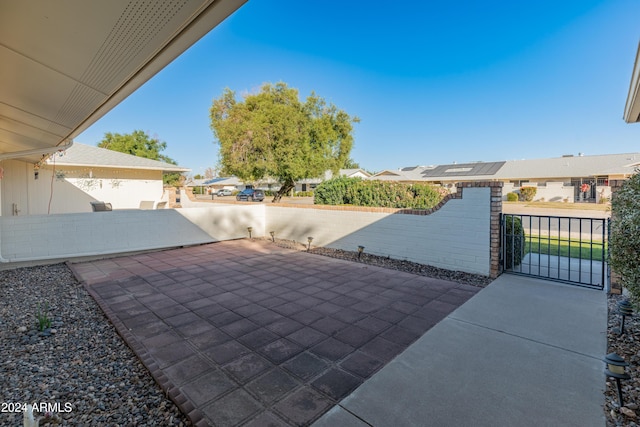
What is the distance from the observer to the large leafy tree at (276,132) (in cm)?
1253

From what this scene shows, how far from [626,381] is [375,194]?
745 cm

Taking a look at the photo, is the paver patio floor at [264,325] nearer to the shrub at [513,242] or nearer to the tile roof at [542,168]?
the shrub at [513,242]

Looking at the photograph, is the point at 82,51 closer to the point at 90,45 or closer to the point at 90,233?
the point at 90,45

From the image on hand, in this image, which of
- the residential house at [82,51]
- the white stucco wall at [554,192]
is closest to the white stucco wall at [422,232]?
the residential house at [82,51]

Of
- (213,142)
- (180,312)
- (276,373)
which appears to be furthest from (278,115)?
(276,373)

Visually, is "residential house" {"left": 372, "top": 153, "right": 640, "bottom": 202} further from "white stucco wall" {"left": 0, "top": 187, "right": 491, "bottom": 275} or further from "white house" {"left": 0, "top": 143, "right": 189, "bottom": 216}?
"white house" {"left": 0, "top": 143, "right": 189, "bottom": 216}

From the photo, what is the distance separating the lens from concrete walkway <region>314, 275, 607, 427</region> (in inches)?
83.0

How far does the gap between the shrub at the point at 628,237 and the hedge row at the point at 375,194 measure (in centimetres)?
650

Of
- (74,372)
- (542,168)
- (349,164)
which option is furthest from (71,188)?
(542,168)

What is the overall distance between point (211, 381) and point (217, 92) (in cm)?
1375

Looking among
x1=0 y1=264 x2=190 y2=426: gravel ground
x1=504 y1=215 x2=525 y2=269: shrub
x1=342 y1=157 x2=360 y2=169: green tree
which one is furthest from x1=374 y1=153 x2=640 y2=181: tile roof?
x1=0 y1=264 x2=190 y2=426: gravel ground

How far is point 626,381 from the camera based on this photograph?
8.04ft

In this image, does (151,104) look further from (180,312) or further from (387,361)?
(387,361)

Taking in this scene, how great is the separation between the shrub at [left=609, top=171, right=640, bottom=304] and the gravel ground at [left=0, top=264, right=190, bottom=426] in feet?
13.2
